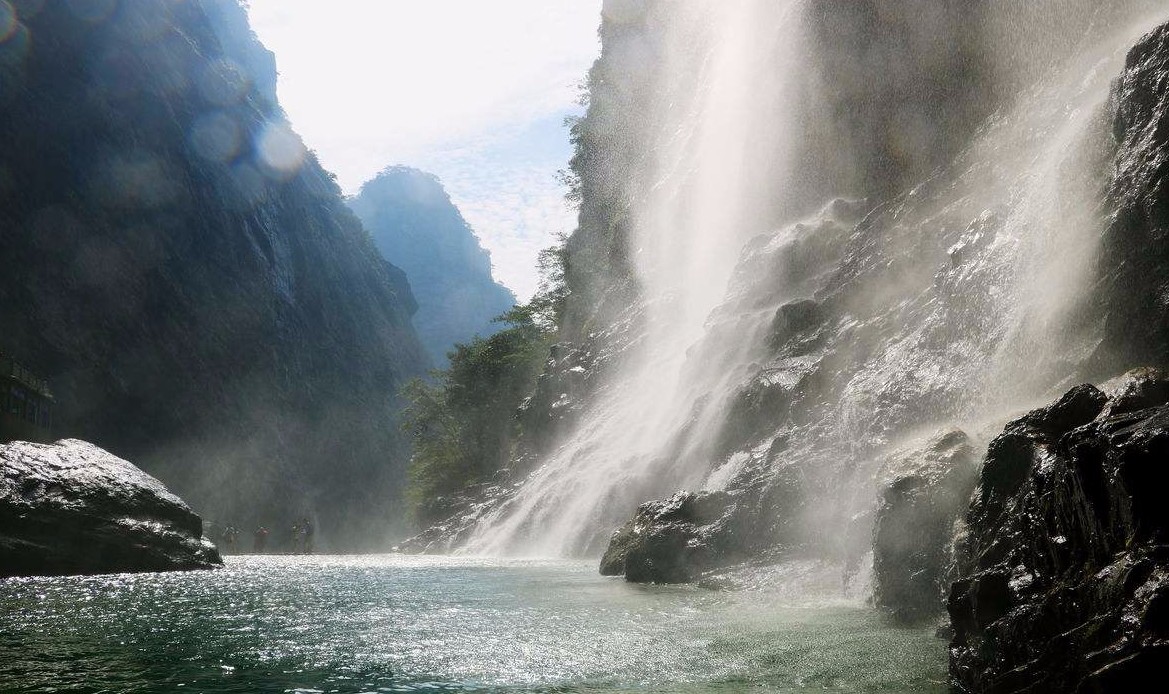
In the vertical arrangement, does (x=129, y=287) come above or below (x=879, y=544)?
above

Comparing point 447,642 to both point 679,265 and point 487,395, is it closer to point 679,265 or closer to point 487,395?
point 679,265

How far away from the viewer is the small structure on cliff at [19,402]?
3177 centimetres

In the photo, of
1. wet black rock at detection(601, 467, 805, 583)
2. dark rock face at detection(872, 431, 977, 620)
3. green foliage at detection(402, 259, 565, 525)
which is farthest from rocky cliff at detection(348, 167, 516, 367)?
dark rock face at detection(872, 431, 977, 620)

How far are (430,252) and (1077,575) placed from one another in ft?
620

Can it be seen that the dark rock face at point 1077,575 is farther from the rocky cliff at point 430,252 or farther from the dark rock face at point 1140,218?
the rocky cliff at point 430,252

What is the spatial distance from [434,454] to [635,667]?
169 ft

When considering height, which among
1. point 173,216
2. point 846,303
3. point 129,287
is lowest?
point 846,303

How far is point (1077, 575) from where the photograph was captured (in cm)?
493

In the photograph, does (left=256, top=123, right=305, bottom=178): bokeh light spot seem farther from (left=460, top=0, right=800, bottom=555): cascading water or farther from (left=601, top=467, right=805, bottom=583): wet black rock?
(left=601, top=467, right=805, bottom=583): wet black rock

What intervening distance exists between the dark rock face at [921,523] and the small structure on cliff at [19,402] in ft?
107

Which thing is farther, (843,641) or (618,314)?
(618,314)

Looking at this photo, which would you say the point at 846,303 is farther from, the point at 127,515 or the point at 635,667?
the point at 127,515

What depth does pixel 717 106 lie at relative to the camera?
132 ft

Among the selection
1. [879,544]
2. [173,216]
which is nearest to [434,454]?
[173,216]
